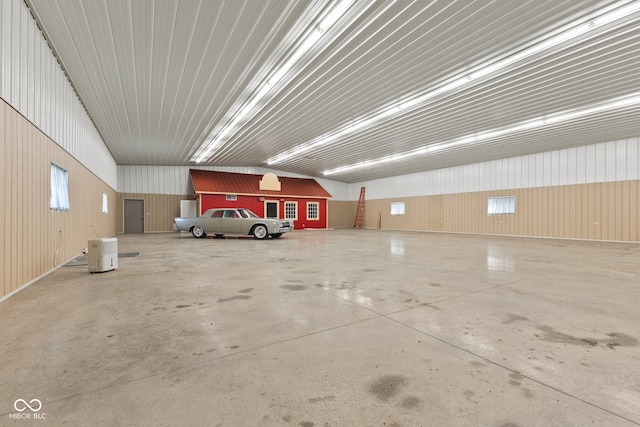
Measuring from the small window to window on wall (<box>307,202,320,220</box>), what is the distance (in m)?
5.80

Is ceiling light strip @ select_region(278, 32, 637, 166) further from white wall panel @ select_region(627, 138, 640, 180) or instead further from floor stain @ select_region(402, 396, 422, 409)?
floor stain @ select_region(402, 396, 422, 409)

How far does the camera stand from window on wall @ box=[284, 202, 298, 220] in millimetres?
19636

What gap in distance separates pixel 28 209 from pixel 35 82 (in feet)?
7.30

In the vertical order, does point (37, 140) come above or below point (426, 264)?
above

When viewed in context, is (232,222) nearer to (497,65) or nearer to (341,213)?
(497,65)

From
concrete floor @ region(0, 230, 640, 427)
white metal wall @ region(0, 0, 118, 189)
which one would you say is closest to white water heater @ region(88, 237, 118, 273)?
concrete floor @ region(0, 230, 640, 427)

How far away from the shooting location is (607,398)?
1.73m

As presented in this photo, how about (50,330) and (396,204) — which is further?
(396,204)

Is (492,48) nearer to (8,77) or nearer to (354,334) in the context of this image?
(354,334)

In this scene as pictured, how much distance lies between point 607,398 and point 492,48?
20.6 ft

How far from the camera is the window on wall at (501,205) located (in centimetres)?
1534

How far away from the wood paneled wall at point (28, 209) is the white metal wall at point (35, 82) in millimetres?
242

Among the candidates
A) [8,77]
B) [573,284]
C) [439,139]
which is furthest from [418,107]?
[8,77]

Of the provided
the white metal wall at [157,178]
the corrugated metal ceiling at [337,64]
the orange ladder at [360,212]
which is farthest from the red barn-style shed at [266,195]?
the corrugated metal ceiling at [337,64]
